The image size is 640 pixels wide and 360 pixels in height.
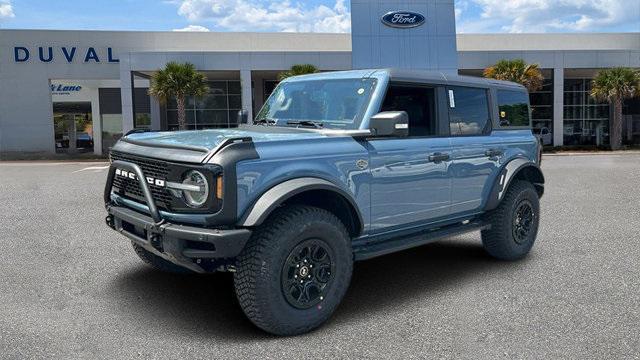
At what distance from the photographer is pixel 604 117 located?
38.0m

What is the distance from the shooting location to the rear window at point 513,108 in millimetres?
6062

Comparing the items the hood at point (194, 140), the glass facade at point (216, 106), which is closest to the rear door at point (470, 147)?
Answer: the hood at point (194, 140)

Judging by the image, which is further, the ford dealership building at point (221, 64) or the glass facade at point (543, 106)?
the glass facade at point (543, 106)

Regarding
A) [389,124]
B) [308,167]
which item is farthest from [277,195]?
[389,124]

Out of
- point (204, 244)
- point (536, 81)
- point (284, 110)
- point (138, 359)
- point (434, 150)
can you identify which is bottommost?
point (138, 359)

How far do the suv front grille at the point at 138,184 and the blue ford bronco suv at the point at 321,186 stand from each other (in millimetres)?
14

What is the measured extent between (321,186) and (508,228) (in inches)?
110

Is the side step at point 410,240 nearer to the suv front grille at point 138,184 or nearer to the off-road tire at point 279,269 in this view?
the off-road tire at point 279,269

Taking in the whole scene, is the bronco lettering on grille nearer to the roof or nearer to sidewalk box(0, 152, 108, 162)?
the roof

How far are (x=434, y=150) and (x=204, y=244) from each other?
2346 millimetres

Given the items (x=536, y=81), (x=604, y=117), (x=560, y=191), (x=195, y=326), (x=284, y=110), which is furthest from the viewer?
(x=604, y=117)

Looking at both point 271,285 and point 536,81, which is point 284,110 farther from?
point 536,81

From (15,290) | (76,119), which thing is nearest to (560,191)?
(15,290)

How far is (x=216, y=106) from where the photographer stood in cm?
3575
